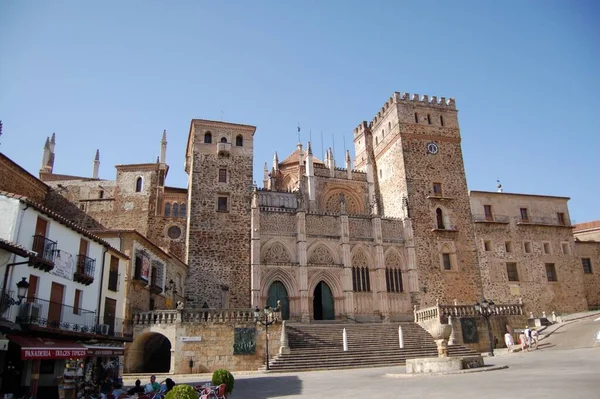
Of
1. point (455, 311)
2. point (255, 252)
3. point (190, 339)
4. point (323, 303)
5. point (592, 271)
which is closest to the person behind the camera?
point (190, 339)

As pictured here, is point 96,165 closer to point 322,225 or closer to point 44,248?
point 322,225

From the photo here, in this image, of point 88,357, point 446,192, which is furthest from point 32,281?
point 446,192

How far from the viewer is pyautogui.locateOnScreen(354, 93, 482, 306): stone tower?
1505 inches

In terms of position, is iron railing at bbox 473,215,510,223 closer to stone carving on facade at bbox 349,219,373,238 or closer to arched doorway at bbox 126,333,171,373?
stone carving on facade at bbox 349,219,373,238

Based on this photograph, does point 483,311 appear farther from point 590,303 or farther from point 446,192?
point 590,303

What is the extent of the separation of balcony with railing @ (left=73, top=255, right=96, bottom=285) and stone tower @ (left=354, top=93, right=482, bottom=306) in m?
24.7

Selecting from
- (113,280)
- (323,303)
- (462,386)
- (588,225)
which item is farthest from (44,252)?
(588,225)

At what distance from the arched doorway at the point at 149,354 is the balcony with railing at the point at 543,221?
30608 millimetres

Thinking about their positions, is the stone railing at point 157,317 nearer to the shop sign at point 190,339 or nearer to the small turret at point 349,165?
the shop sign at point 190,339

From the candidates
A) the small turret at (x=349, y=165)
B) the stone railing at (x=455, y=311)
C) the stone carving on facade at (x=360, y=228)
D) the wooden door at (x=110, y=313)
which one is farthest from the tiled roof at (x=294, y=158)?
the wooden door at (x=110, y=313)

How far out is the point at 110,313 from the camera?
873 inches

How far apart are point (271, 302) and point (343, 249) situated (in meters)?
6.86

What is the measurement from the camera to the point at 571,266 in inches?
1620

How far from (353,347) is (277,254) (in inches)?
397
